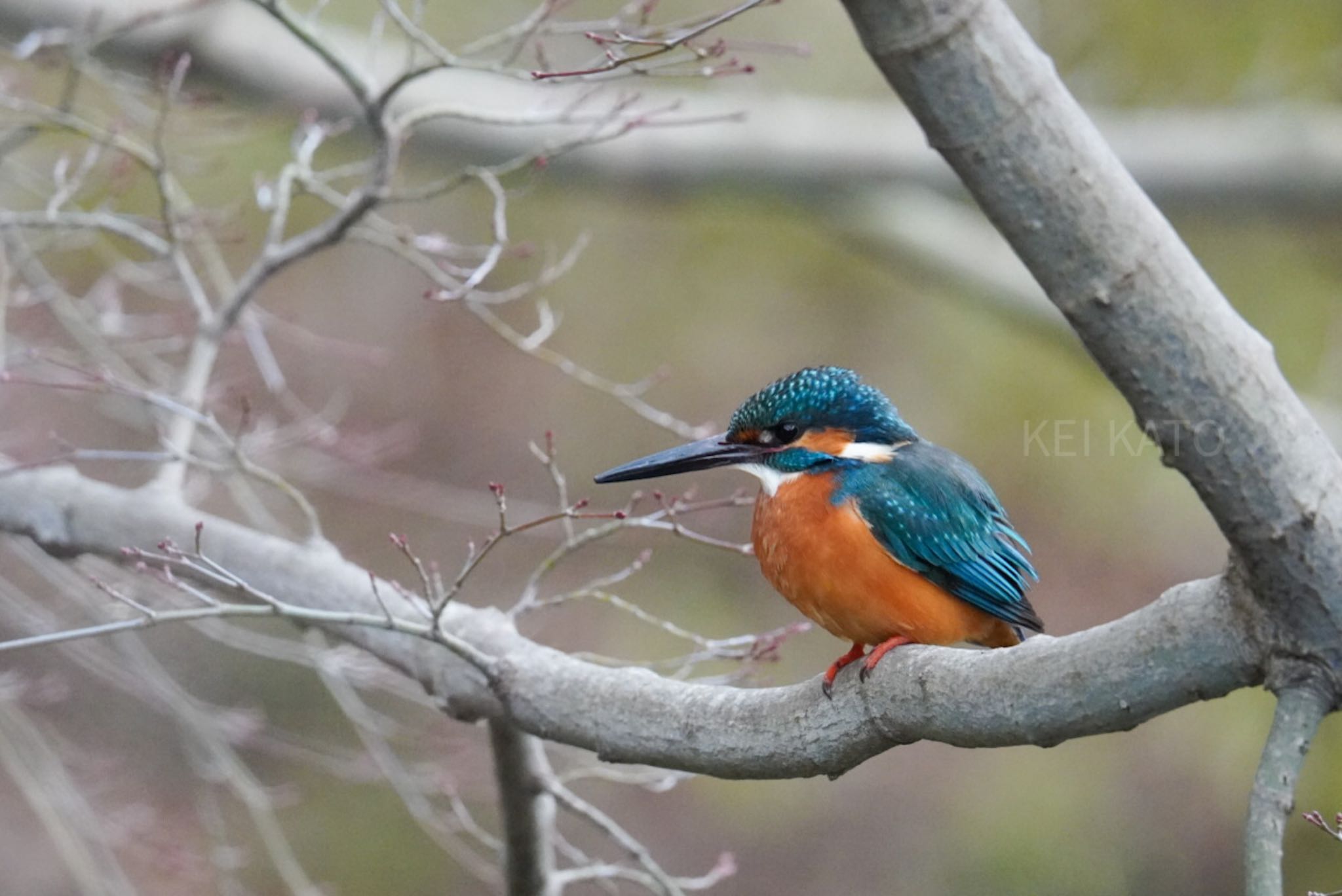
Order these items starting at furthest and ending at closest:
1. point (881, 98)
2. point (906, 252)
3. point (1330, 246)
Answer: point (881, 98)
point (1330, 246)
point (906, 252)

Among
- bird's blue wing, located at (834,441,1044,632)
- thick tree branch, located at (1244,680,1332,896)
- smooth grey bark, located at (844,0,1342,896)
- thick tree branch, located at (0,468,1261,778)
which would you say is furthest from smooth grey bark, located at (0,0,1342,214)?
thick tree branch, located at (1244,680,1332,896)

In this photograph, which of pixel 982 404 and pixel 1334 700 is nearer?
pixel 1334 700

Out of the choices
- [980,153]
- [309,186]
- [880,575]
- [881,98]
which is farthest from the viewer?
[881,98]

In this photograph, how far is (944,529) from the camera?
248 cm

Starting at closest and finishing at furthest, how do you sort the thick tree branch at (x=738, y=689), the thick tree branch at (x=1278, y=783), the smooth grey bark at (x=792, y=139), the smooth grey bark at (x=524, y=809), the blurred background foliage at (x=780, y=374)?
the thick tree branch at (x=1278, y=783)
the thick tree branch at (x=738, y=689)
the smooth grey bark at (x=524, y=809)
the smooth grey bark at (x=792, y=139)
the blurred background foliage at (x=780, y=374)

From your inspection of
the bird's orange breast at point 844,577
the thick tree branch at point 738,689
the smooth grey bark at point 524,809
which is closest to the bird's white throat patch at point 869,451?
the bird's orange breast at point 844,577

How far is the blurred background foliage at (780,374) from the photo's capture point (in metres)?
5.98

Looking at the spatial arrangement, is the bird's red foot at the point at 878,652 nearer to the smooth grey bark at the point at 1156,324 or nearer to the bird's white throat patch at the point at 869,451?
the bird's white throat patch at the point at 869,451

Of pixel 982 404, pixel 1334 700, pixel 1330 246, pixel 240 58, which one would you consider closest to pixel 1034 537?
pixel 982 404

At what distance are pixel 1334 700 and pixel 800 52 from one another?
1.62 metres

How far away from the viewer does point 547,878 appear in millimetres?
2736

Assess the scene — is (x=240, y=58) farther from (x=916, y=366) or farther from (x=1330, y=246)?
(x=1330, y=246)

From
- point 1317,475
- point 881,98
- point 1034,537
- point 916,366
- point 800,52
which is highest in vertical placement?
point 881,98

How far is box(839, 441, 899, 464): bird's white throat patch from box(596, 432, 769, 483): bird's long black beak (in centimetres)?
16
